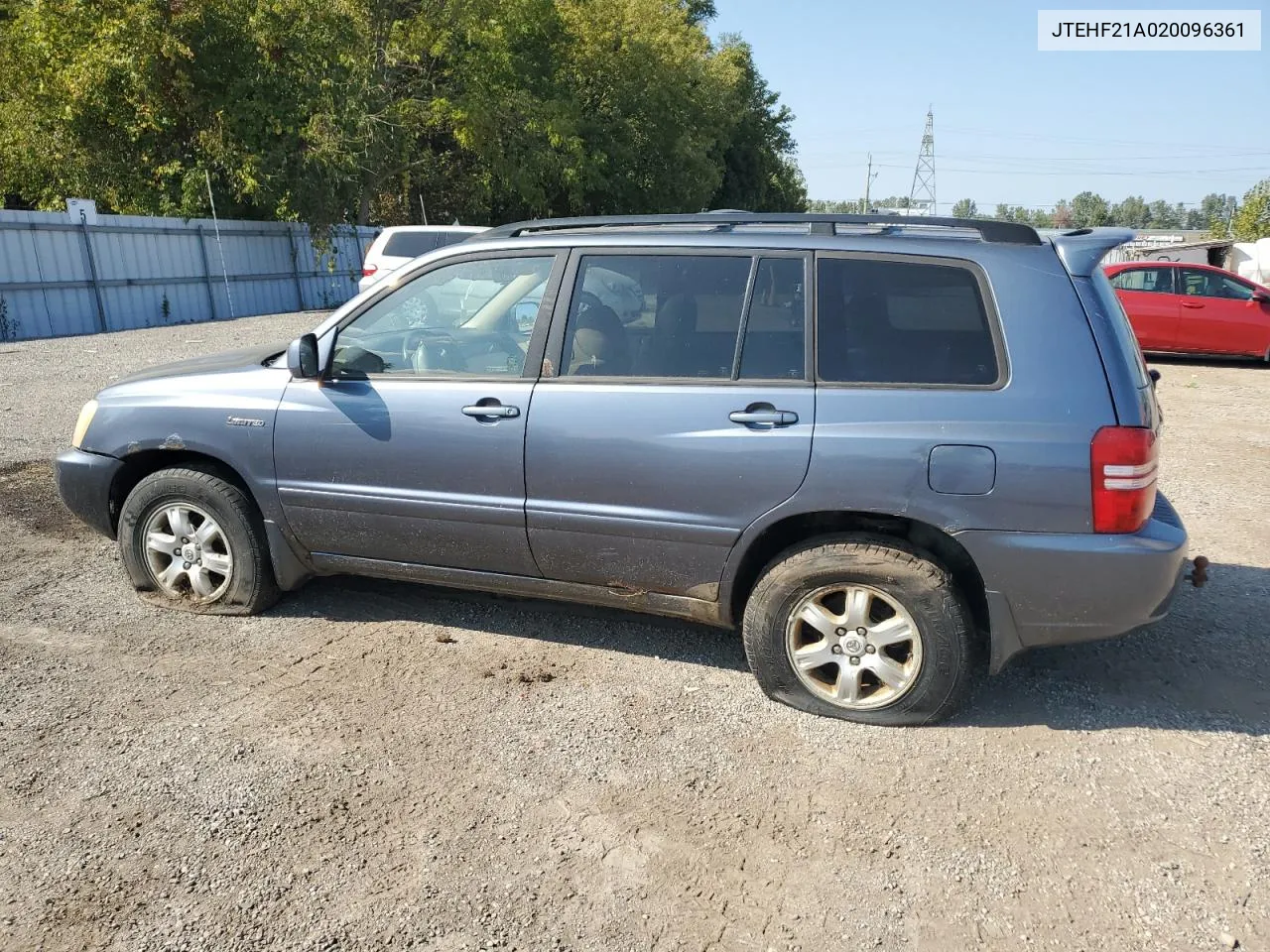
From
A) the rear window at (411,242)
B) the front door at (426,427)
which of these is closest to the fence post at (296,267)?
the rear window at (411,242)

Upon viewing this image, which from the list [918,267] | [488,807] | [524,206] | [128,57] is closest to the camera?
[488,807]

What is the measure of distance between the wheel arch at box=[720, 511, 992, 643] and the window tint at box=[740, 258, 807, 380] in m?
0.56

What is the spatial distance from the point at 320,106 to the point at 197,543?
77.6 feet

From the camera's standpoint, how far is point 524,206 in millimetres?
36562

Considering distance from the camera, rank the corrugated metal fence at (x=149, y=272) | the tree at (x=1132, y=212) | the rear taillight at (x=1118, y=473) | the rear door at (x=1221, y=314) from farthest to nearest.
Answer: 1. the tree at (x=1132, y=212)
2. the corrugated metal fence at (x=149, y=272)
3. the rear door at (x=1221, y=314)
4. the rear taillight at (x=1118, y=473)

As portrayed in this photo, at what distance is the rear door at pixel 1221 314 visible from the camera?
1445 cm

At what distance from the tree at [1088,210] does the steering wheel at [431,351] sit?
116m

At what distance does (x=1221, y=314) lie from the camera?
1452 cm

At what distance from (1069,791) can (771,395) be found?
1.70 m

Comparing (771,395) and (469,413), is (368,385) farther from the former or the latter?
(771,395)

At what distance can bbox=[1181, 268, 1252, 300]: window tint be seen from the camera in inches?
569

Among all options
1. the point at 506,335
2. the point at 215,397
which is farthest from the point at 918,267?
the point at 215,397

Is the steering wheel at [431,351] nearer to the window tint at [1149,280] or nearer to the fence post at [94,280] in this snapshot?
the window tint at [1149,280]

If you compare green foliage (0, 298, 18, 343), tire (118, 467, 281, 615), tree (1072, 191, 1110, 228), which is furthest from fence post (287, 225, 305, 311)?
tree (1072, 191, 1110, 228)
